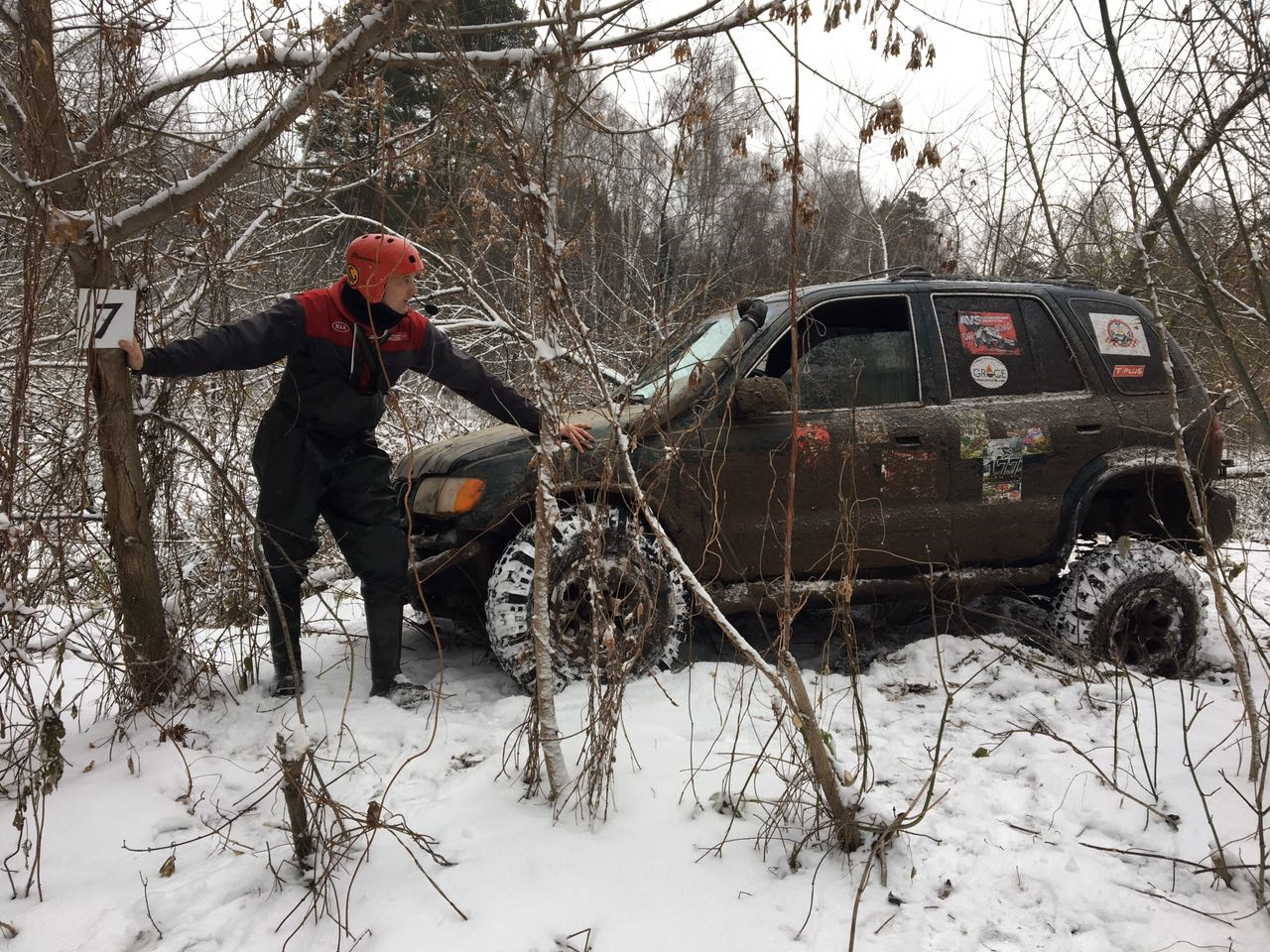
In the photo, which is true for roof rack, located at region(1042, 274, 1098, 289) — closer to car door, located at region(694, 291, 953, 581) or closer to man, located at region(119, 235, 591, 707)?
car door, located at region(694, 291, 953, 581)

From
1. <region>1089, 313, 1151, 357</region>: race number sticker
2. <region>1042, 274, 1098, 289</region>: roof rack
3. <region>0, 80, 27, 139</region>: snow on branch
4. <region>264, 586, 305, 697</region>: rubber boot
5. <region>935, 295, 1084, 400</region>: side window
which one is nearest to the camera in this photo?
<region>0, 80, 27, 139</region>: snow on branch

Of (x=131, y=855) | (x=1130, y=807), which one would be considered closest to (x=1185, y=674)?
(x=1130, y=807)

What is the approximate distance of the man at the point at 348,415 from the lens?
115 inches

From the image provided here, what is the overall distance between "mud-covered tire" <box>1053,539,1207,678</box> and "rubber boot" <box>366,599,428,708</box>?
2892 mm

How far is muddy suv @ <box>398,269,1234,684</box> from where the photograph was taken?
3268 mm

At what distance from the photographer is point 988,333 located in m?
3.93

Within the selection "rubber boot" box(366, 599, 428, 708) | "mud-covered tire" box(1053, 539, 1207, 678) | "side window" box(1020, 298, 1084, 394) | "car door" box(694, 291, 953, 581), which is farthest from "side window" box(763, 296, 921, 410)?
"rubber boot" box(366, 599, 428, 708)

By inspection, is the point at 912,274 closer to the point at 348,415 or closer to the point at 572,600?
the point at 572,600

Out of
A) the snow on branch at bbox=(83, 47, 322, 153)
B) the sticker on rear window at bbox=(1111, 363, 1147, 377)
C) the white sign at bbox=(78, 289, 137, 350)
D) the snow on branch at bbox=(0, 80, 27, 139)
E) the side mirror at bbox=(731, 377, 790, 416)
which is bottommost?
the side mirror at bbox=(731, 377, 790, 416)

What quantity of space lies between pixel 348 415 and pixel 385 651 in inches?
37.2

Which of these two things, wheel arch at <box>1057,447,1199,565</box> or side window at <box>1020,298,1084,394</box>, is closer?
wheel arch at <box>1057,447,1199,565</box>

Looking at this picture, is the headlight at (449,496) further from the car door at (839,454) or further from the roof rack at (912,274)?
the roof rack at (912,274)

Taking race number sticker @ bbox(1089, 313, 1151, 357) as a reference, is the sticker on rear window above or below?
below

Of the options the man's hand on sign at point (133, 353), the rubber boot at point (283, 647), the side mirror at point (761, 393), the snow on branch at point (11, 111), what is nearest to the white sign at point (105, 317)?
the man's hand on sign at point (133, 353)
